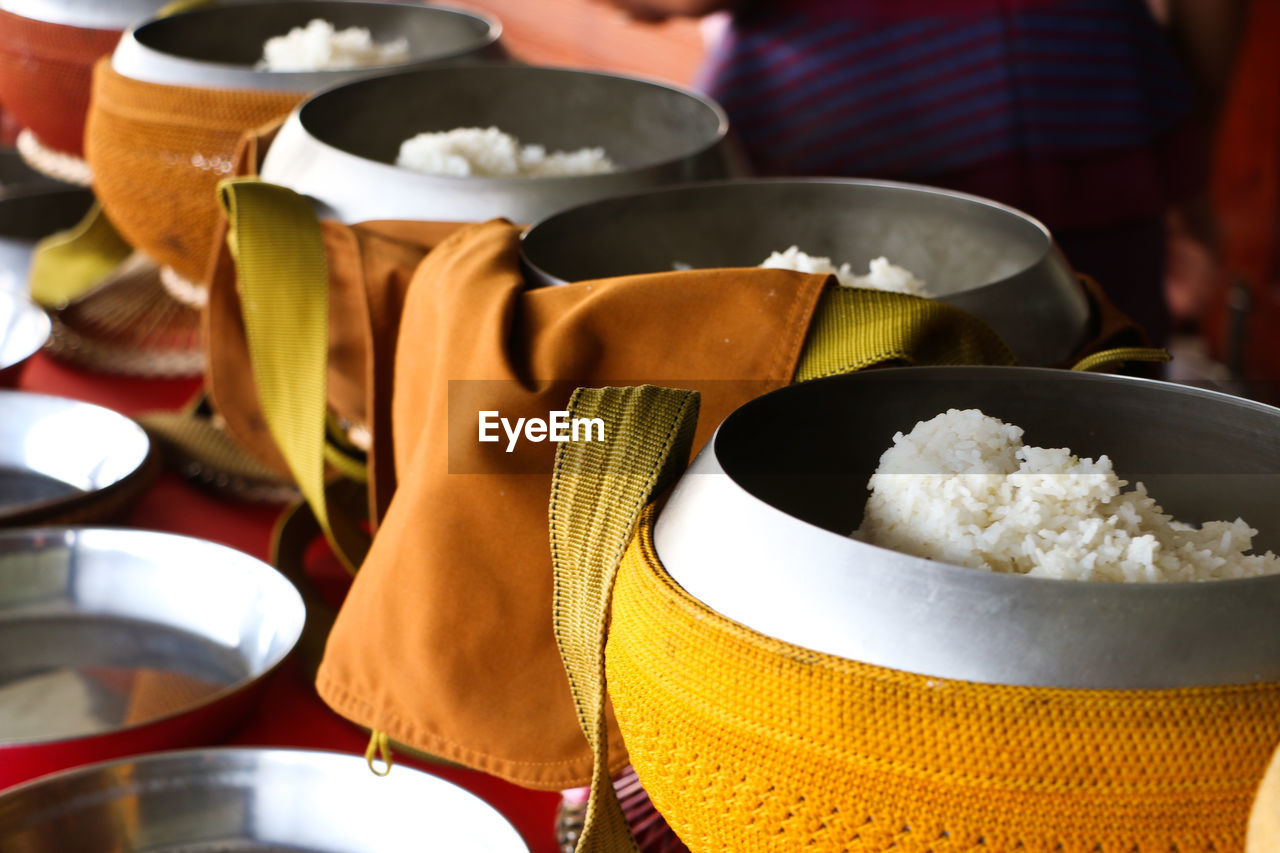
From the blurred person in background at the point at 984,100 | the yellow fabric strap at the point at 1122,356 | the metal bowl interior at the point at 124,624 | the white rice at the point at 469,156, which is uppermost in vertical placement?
the yellow fabric strap at the point at 1122,356

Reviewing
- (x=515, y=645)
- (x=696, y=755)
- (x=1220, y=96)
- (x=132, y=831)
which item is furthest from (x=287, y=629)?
(x=1220, y=96)

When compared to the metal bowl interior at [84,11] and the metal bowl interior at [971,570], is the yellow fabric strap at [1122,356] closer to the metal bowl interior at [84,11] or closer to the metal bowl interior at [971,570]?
the metal bowl interior at [971,570]

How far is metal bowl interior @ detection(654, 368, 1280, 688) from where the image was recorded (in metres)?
0.32

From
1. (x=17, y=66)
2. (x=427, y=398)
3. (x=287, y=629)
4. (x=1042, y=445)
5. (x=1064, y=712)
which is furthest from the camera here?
(x=17, y=66)

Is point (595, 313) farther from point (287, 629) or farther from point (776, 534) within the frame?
point (287, 629)

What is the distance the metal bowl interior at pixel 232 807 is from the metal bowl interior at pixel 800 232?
0.24 meters

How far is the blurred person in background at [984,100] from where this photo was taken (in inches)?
42.7

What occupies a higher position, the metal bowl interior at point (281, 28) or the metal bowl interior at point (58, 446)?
the metal bowl interior at point (281, 28)

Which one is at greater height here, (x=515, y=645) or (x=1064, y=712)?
(x=1064, y=712)

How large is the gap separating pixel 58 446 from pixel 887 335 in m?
0.73

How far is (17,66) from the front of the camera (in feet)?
3.88

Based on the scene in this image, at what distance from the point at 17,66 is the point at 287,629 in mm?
736

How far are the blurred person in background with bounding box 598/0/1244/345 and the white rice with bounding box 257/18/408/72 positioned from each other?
10.5 inches
